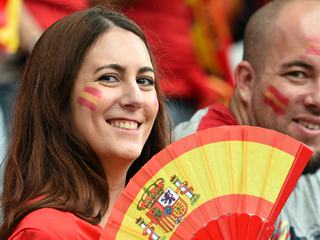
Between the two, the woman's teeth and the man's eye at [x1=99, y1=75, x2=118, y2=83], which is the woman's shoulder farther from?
the man's eye at [x1=99, y1=75, x2=118, y2=83]

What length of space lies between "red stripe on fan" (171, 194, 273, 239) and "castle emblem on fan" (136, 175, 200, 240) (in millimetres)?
22

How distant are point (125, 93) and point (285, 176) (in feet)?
1.80

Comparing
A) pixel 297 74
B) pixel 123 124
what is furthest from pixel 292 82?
pixel 123 124

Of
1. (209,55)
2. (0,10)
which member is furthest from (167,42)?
(0,10)

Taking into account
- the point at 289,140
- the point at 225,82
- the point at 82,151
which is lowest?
the point at 225,82

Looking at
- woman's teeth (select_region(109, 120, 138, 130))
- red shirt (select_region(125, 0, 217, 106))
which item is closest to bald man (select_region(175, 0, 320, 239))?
woman's teeth (select_region(109, 120, 138, 130))

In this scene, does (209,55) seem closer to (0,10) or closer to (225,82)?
(225,82)

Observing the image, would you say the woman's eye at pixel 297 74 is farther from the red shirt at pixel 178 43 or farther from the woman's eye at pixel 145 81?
the red shirt at pixel 178 43

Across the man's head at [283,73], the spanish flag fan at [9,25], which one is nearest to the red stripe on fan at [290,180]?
the man's head at [283,73]

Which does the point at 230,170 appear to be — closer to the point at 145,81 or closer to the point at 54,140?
the point at 145,81

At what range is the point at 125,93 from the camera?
314 centimetres

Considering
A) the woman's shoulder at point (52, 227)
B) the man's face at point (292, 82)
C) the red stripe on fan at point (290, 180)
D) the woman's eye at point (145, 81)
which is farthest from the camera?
the man's face at point (292, 82)

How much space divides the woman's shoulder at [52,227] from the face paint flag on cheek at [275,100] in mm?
1237

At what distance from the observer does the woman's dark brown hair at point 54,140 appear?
3061 millimetres
